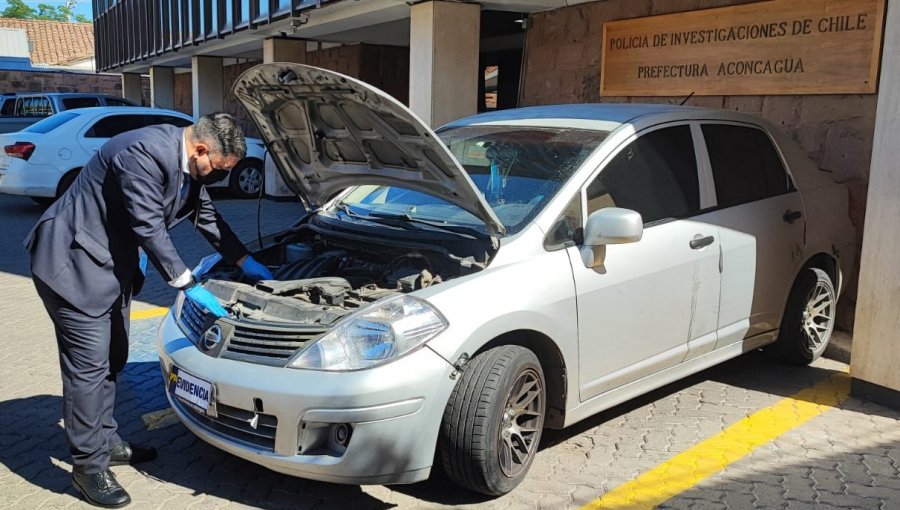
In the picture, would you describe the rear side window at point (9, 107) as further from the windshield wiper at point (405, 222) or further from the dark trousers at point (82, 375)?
the dark trousers at point (82, 375)

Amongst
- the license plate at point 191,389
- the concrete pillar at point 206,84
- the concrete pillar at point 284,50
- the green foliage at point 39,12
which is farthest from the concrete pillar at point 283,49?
the green foliage at point 39,12

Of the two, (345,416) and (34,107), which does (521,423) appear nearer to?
(345,416)

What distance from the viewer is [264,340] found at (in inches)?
131

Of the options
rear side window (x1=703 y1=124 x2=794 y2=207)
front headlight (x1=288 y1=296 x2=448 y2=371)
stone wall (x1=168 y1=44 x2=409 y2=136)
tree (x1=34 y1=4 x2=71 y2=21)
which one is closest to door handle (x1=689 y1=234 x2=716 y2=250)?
rear side window (x1=703 y1=124 x2=794 y2=207)

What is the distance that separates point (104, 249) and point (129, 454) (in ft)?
3.53

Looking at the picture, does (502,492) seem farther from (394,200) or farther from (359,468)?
(394,200)

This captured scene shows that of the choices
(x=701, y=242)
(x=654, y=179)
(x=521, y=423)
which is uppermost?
(x=654, y=179)

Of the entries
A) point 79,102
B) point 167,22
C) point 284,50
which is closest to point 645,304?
point 284,50

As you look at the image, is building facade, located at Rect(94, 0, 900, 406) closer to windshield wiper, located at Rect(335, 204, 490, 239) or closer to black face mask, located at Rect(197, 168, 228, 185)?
windshield wiper, located at Rect(335, 204, 490, 239)

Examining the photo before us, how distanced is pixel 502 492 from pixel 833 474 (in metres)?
1.70

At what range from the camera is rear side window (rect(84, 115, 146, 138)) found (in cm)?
1194

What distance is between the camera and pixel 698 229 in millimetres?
4359

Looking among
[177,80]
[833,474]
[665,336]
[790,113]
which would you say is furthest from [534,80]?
[177,80]

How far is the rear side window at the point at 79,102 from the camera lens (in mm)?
16000
